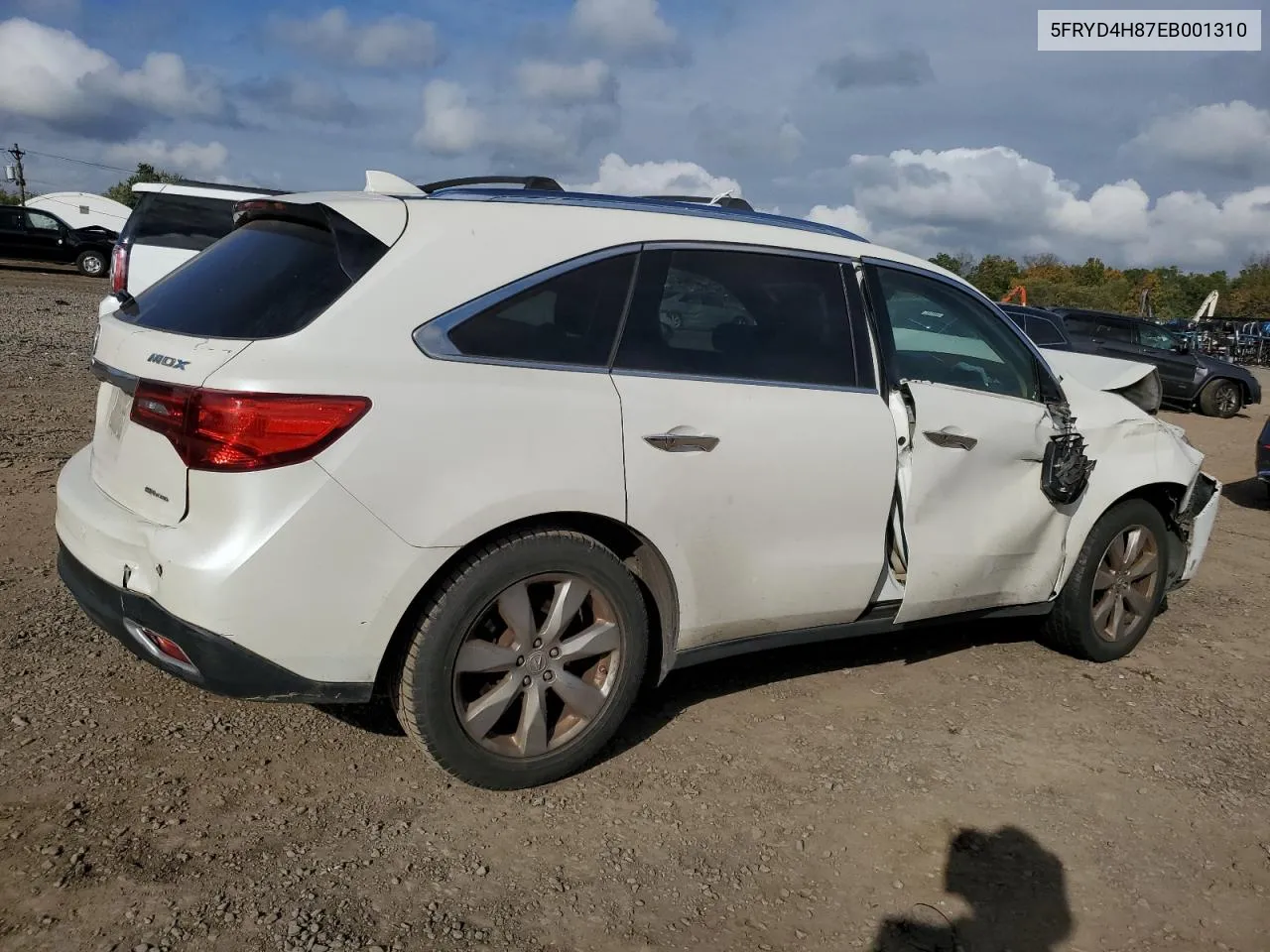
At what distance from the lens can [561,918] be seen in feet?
9.04

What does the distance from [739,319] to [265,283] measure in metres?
1.53

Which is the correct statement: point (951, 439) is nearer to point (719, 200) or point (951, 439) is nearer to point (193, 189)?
point (719, 200)

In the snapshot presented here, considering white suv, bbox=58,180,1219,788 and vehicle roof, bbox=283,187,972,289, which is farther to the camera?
vehicle roof, bbox=283,187,972,289

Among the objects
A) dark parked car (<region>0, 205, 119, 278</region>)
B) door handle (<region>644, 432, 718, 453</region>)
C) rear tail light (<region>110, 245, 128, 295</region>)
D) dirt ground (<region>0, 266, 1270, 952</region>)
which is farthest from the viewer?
dark parked car (<region>0, 205, 119, 278</region>)

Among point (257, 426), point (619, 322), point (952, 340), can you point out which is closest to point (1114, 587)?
point (952, 340)

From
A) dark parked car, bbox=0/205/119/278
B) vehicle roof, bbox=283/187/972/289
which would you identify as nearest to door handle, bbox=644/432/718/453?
vehicle roof, bbox=283/187/972/289

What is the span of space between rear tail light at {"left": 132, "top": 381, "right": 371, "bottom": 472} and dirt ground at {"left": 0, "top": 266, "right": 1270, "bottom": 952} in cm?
109

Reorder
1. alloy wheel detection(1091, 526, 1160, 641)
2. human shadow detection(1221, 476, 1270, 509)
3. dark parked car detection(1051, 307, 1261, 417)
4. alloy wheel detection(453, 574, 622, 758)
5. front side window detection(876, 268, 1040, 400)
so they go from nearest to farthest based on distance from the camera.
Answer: alloy wheel detection(453, 574, 622, 758)
front side window detection(876, 268, 1040, 400)
alloy wheel detection(1091, 526, 1160, 641)
human shadow detection(1221, 476, 1270, 509)
dark parked car detection(1051, 307, 1261, 417)

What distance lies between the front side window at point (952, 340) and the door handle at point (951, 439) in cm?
23

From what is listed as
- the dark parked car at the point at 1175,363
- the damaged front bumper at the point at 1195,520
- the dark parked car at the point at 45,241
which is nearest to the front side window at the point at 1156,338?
the dark parked car at the point at 1175,363

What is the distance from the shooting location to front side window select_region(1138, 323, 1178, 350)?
1783cm

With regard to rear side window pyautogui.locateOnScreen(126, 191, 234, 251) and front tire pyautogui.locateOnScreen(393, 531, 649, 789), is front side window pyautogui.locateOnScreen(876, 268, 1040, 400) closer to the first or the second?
front tire pyautogui.locateOnScreen(393, 531, 649, 789)

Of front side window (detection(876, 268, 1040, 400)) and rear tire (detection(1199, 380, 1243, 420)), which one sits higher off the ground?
front side window (detection(876, 268, 1040, 400))

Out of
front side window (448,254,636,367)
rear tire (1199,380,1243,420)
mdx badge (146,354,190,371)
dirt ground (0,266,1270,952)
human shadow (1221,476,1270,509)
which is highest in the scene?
front side window (448,254,636,367)
